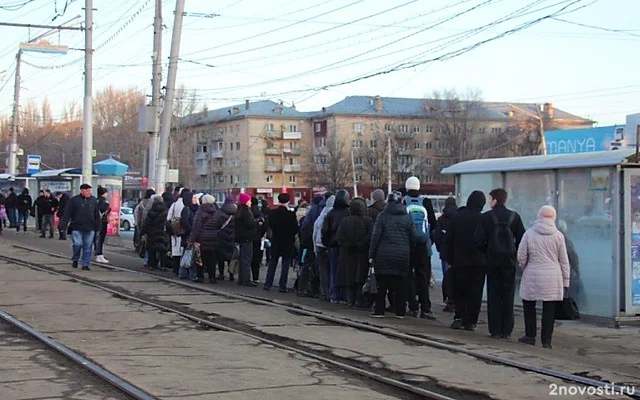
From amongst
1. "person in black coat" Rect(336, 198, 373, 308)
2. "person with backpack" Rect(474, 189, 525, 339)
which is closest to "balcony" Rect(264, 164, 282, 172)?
"person in black coat" Rect(336, 198, 373, 308)

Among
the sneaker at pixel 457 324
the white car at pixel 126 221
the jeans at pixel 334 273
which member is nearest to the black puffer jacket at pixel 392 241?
the sneaker at pixel 457 324

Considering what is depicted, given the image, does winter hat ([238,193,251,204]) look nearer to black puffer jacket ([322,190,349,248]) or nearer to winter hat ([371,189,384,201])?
black puffer jacket ([322,190,349,248])

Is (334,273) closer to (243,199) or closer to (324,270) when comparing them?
(324,270)

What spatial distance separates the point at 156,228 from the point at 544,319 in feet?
34.9

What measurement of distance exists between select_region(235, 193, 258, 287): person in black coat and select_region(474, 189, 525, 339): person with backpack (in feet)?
21.0

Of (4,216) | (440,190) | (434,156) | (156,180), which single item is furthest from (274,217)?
(434,156)

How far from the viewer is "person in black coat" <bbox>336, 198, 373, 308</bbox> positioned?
13.6m

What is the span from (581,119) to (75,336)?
94.5m

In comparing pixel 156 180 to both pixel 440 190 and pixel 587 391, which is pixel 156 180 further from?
pixel 440 190

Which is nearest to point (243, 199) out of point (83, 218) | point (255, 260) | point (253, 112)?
point (255, 260)

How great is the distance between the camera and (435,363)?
30.3 feet

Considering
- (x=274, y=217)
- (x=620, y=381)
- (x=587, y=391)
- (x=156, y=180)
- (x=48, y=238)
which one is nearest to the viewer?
(x=587, y=391)

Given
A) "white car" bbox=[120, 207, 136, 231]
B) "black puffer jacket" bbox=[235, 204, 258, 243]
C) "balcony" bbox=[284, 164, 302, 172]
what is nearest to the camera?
"black puffer jacket" bbox=[235, 204, 258, 243]

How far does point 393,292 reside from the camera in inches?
506
